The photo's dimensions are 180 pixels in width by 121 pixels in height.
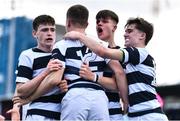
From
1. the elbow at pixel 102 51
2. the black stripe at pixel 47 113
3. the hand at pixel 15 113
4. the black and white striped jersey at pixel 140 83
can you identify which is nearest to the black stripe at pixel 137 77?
the black and white striped jersey at pixel 140 83

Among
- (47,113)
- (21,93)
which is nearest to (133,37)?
(47,113)

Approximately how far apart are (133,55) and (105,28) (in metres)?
0.59

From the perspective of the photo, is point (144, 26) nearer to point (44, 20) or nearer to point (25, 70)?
point (44, 20)

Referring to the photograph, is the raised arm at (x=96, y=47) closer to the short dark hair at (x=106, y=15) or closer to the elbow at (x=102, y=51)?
the elbow at (x=102, y=51)

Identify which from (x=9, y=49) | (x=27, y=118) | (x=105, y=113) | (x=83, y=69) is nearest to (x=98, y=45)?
(x=83, y=69)

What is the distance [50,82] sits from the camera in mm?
6949

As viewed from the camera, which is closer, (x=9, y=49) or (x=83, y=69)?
(x=83, y=69)

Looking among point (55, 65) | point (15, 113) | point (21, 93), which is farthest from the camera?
point (15, 113)

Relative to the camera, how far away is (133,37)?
24.5 feet

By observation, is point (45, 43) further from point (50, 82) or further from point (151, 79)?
point (151, 79)

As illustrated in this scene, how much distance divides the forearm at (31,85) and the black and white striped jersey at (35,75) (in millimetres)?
165

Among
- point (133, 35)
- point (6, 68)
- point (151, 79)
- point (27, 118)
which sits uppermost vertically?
point (133, 35)

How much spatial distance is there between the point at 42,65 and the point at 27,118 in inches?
24.5

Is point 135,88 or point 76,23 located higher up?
point 76,23
